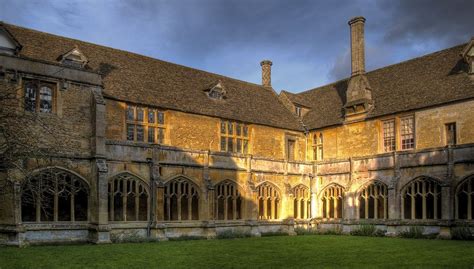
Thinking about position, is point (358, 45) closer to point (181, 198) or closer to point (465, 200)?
point (465, 200)

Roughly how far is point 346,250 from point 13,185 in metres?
12.4

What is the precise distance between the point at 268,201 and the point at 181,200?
627 cm

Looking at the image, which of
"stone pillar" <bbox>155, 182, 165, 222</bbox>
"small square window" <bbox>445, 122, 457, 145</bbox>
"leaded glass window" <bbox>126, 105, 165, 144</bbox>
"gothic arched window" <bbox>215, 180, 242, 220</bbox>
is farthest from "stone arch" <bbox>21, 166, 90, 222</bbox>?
"small square window" <bbox>445, 122, 457, 145</bbox>

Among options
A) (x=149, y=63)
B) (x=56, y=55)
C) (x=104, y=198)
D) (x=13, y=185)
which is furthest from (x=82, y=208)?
(x=149, y=63)

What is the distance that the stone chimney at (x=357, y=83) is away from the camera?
3013 cm

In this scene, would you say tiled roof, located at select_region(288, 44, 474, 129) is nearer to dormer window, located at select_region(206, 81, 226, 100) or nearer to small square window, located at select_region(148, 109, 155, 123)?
dormer window, located at select_region(206, 81, 226, 100)

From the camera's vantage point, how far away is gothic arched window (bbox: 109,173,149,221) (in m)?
22.1

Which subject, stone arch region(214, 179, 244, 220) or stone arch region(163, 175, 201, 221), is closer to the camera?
stone arch region(163, 175, 201, 221)


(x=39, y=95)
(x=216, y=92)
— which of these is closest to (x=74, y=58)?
(x=39, y=95)

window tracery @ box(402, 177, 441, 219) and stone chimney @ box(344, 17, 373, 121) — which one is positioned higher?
stone chimney @ box(344, 17, 373, 121)

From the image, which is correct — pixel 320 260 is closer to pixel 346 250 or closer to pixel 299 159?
pixel 346 250

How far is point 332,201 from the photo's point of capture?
30.1m

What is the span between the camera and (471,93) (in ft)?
80.8

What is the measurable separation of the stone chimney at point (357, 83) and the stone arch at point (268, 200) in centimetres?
663
